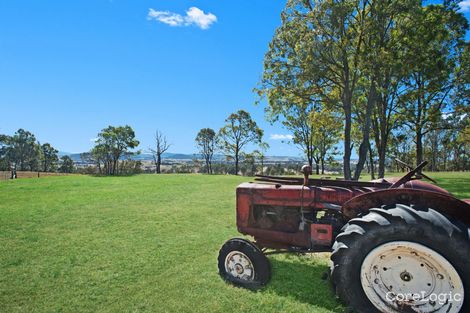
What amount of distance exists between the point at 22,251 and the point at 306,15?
14409 millimetres

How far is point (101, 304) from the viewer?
3.46 meters

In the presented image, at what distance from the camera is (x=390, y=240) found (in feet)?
9.14

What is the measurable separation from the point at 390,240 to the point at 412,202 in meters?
0.55

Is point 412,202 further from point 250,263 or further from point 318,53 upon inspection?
point 318,53

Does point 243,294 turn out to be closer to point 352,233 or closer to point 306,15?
point 352,233

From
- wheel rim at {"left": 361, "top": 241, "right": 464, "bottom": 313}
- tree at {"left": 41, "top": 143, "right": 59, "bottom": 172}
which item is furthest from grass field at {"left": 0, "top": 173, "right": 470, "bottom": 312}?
tree at {"left": 41, "top": 143, "right": 59, "bottom": 172}

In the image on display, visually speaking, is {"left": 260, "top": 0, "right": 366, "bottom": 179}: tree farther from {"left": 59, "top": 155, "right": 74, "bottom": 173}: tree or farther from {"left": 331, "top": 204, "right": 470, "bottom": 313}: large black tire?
{"left": 59, "top": 155, "right": 74, "bottom": 173}: tree

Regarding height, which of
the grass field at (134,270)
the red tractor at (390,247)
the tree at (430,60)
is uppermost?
the tree at (430,60)

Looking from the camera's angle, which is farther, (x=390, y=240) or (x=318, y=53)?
(x=318, y=53)

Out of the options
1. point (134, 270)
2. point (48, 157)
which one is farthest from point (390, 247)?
point (48, 157)

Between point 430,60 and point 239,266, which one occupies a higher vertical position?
point 430,60

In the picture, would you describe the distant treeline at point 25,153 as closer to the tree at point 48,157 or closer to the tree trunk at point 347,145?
the tree at point 48,157

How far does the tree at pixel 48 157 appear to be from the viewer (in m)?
62.3

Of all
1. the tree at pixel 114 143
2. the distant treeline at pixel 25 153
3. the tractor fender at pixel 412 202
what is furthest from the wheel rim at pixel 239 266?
the distant treeline at pixel 25 153
